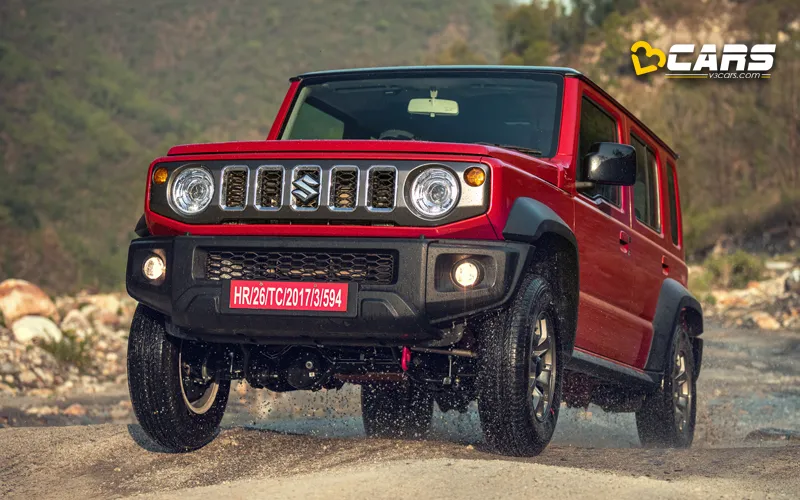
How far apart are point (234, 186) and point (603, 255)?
210cm

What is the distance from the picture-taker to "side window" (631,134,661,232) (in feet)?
23.7

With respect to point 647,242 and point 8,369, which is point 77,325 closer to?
point 8,369

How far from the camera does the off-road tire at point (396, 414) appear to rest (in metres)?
7.59

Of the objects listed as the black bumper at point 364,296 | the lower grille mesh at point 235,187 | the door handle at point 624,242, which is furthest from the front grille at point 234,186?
the door handle at point 624,242

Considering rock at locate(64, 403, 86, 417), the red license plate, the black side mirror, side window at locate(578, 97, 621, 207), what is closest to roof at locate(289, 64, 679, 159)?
side window at locate(578, 97, 621, 207)

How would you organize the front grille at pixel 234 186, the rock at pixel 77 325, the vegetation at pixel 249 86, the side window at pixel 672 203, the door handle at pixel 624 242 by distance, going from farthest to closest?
Answer: the vegetation at pixel 249 86
the rock at pixel 77 325
the side window at pixel 672 203
the door handle at pixel 624 242
the front grille at pixel 234 186

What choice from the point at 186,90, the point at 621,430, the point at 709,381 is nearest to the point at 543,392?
the point at 621,430

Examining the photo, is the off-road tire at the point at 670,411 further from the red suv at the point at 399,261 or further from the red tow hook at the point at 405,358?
the red tow hook at the point at 405,358

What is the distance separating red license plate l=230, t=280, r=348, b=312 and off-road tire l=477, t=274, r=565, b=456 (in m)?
0.65

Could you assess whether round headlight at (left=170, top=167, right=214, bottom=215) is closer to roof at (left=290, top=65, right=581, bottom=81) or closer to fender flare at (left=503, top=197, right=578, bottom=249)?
fender flare at (left=503, top=197, right=578, bottom=249)

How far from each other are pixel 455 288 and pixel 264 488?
1076mm

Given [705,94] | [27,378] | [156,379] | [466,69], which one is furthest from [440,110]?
[705,94]

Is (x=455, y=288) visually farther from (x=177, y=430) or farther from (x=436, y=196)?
(x=177, y=430)

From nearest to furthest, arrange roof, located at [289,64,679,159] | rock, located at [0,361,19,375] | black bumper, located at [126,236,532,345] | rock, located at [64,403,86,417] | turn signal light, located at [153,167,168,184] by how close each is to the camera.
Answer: black bumper, located at [126,236,532,345], turn signal light, located at [153,167,168,184], roof, located at [289,64,679,159], rock, located at [64,403,86,417], rock, located at [0,361,19,375]
